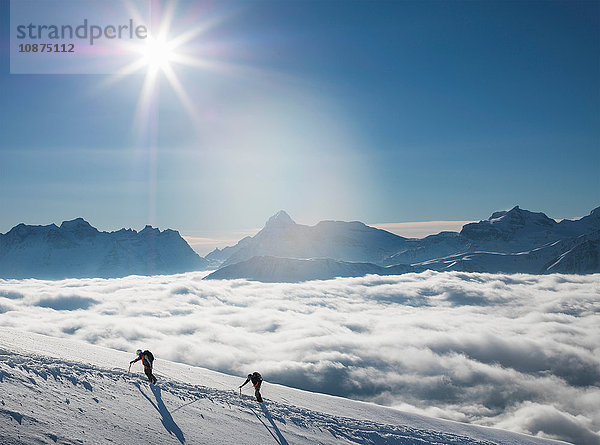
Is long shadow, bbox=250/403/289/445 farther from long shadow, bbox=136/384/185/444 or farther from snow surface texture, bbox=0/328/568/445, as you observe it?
long shadow, bbox=136/384/185/444

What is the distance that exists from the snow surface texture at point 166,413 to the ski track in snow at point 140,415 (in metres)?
0.04

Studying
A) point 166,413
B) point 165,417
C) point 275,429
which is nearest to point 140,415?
point 165,417

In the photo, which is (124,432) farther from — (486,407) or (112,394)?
(486,407)

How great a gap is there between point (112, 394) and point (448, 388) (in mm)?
217528

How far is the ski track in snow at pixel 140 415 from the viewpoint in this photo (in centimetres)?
1212

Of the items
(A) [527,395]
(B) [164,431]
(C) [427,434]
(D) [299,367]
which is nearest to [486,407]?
(A) [527,395]

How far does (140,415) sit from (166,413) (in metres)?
1.30

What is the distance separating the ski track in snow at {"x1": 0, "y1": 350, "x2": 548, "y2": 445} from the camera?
12.1 meters

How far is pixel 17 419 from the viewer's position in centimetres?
1146

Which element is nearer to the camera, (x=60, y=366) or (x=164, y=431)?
(x=164, y=431)

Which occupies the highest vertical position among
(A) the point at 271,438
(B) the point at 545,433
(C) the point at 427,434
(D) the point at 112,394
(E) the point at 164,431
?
(D) the point at 112,394

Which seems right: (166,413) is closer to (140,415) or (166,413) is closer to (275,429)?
(140,415)

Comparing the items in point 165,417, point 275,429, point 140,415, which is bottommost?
point 275,429

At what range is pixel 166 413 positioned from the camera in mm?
15711
